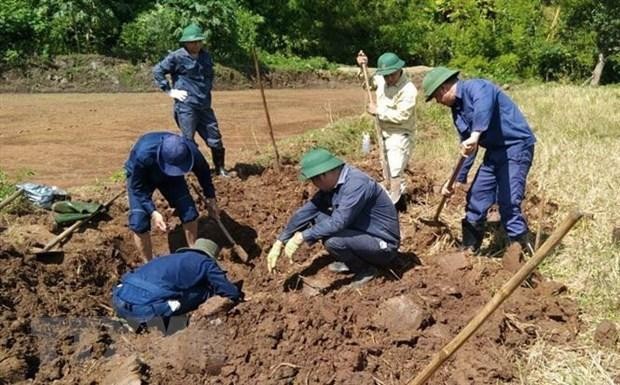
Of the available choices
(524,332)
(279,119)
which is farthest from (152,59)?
(524,332)

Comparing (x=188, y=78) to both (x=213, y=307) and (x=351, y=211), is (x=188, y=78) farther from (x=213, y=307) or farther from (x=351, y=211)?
(x=213, y=307)

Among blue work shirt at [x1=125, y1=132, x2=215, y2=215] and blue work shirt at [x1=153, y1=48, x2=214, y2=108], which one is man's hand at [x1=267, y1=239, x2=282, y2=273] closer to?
blue work shirt at [x1=125, y1=132, x2=215, y2=215]

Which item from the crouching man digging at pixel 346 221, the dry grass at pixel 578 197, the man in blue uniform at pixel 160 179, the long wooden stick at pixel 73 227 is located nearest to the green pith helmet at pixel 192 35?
the long wooden stick at pixel 73 227

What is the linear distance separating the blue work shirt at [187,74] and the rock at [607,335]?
176 inches

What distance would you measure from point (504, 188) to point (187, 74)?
11.5 ft

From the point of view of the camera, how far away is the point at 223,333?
4.16 metres

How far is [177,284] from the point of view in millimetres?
4430

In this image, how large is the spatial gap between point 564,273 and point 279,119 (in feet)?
27.6

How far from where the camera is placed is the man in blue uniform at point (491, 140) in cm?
468

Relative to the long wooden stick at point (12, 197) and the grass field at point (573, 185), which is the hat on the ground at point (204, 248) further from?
the grass field at point (573, 185)

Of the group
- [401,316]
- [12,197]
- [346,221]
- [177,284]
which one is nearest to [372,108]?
[346,221]

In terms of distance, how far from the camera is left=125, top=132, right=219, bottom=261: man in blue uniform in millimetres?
4996

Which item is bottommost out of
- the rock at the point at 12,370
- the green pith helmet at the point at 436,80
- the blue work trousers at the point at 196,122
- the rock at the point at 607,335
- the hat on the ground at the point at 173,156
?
the rock at the point at 12,370

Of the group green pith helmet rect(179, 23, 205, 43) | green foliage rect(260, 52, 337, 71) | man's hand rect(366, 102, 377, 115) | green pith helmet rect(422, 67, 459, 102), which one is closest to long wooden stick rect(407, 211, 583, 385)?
green pith helmet rect(422, 67, 459, 102)
